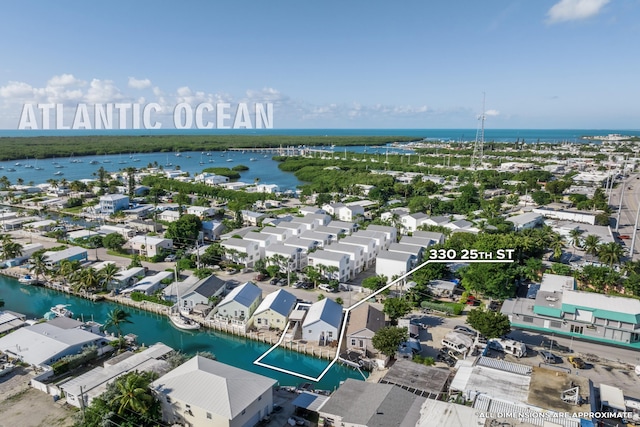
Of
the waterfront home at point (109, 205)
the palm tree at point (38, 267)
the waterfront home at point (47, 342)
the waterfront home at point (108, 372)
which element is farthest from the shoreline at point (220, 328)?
the waterfront home at point (109, 205)

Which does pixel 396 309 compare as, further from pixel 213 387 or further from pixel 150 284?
pixel 150 284

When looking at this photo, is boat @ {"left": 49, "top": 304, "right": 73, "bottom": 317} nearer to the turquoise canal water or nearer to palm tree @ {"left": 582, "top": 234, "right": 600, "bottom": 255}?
the turquoise canal water

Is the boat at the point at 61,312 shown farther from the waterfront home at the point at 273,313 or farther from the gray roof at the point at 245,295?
the waterfront home at the point at 273,313

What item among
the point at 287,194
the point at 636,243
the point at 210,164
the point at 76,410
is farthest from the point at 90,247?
the point at 210,164

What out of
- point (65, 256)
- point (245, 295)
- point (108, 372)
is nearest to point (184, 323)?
point (245, 295)

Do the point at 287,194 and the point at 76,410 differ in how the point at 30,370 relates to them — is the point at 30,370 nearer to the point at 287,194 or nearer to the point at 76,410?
the point at 76,410
